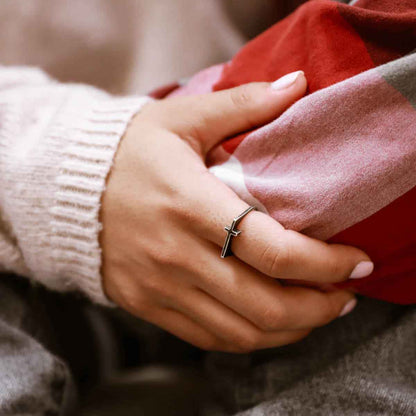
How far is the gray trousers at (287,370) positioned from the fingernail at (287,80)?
305 mm

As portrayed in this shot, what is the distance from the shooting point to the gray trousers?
1.43ft

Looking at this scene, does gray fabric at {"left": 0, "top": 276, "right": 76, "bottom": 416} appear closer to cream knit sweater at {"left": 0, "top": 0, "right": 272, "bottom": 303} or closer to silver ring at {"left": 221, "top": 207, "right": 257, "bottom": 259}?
cream knit sweater at {"left": 0, "top": 0, "right": 272, "bottom": 303}

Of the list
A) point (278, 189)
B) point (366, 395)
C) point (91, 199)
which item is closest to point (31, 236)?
point (91, 199)

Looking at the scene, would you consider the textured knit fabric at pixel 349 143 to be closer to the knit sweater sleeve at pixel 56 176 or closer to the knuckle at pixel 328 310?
the knuckle at pixel 328 310

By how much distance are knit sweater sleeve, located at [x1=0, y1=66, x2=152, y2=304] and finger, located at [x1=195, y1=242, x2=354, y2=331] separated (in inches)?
6.2

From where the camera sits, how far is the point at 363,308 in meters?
0.52

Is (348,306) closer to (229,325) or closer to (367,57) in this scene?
(229,325)

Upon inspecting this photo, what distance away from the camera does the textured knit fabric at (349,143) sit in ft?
1.15

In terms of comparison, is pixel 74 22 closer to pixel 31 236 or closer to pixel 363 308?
pixel 31 236

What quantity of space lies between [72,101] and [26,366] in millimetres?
351

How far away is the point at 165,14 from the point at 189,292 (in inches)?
17.7

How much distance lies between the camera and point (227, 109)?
45 centimetres

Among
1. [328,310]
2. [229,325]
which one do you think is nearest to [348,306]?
[328,310]

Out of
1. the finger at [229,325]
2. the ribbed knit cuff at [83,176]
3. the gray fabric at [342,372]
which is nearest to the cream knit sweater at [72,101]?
the ribbed knit cuff at [83,176]
